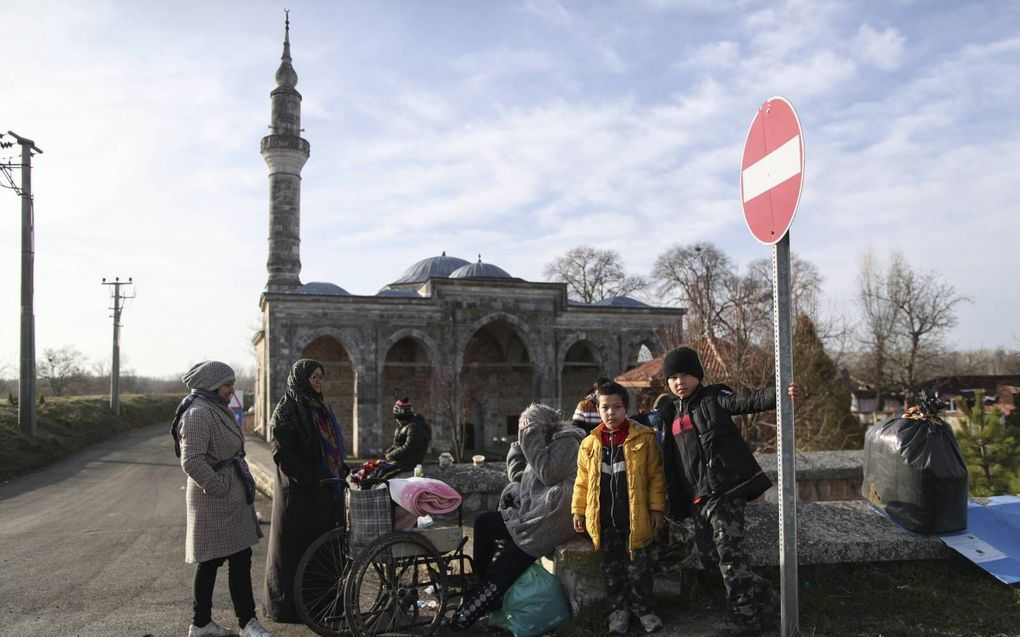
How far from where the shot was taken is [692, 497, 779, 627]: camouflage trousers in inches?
150

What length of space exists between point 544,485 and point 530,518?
24 centimetres

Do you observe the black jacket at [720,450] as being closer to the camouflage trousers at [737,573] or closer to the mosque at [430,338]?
the camouflage trousers at [737,573]

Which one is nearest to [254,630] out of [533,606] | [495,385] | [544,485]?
[533,606]

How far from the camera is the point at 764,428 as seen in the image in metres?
14.3

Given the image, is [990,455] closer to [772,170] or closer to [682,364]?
[682,364]

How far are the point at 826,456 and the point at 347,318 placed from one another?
20.4 m

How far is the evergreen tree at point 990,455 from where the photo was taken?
25.2ft

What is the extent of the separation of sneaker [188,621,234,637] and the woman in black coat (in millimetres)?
376

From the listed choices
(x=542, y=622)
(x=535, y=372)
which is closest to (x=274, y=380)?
(x=535, y=372)

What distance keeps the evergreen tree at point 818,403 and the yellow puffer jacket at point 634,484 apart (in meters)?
8.58

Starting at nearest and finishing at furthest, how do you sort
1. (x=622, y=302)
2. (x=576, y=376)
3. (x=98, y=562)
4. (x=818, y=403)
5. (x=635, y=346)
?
(x=98, y=562) → (x=818, y=403) → (x=635, y=346) → (x=576, y=376) → (x=622, y=302)

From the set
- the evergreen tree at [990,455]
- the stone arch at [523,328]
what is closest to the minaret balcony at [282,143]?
the stone arch at [523,328]

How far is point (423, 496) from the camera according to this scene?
4.51m

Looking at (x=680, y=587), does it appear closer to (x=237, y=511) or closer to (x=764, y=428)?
(x=237, y=511)
